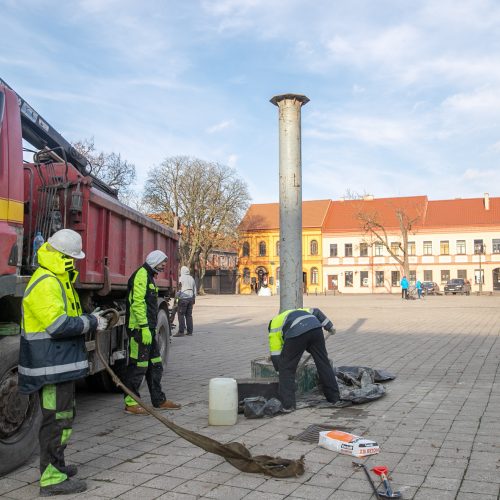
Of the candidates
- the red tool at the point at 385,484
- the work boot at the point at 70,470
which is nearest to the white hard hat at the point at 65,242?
the work boot at the point at 70,470

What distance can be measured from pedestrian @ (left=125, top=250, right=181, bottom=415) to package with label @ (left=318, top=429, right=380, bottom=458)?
2234 millimetres

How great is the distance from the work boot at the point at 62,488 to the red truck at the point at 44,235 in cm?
53

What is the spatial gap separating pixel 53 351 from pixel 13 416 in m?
0.86

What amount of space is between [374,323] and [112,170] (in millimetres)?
21782

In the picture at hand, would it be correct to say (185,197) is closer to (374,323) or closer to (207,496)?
(374,323)

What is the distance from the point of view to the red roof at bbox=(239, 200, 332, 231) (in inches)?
2751

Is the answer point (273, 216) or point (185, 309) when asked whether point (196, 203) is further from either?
point (185, 309)

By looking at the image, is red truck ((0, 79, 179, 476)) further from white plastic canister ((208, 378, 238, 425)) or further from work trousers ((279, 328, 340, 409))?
work trousers ((279, 328, 340, 409))

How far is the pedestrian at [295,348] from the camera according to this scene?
621 centimetres

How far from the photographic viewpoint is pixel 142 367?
6148mm

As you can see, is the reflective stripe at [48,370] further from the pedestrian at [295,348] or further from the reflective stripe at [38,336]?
the pedestrian at [295,348]

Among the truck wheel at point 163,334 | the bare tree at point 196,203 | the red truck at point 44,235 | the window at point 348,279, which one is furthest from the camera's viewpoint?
the window at point 348,279

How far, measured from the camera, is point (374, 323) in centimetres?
1839

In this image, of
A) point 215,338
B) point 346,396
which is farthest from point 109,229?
point 215,338
